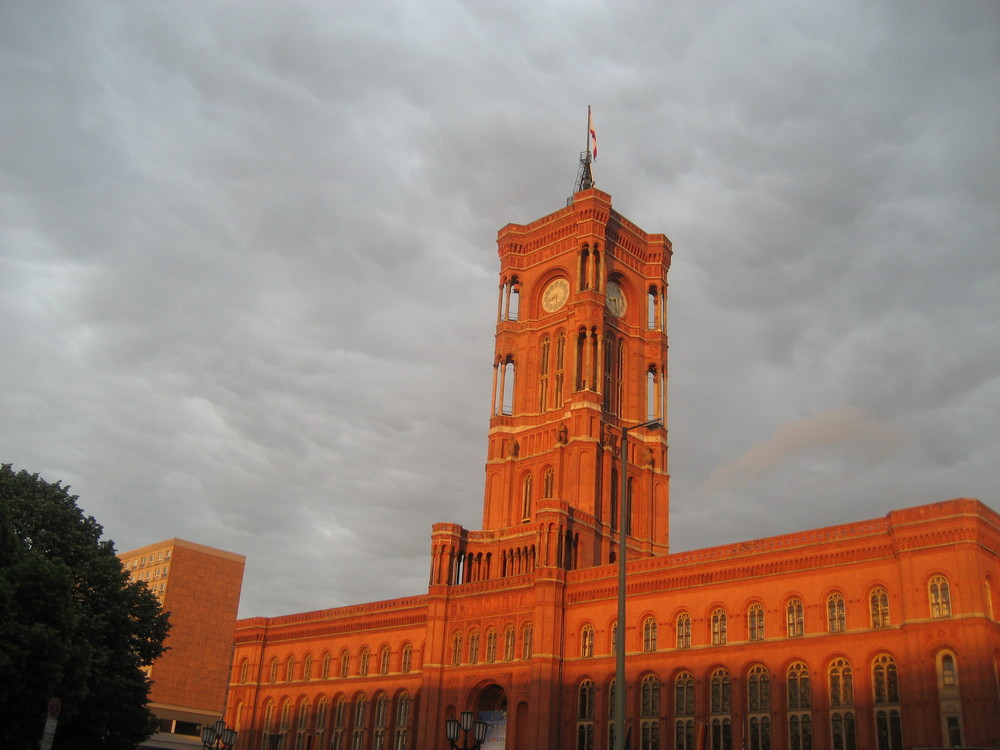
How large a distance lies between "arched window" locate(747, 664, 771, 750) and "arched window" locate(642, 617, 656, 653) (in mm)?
7302

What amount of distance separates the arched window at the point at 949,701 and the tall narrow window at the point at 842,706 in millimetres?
5597

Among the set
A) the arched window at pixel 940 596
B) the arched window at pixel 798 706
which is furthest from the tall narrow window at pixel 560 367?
the arched window at pixel 940 596

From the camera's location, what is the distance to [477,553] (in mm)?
79812

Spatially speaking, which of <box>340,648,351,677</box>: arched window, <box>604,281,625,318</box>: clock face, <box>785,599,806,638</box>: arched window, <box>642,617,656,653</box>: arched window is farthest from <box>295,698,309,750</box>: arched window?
<box>785,599,806,638</box>: arched window

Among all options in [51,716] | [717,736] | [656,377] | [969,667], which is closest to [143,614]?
[51,716]

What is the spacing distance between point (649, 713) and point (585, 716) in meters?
5.27

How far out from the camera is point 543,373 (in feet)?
296

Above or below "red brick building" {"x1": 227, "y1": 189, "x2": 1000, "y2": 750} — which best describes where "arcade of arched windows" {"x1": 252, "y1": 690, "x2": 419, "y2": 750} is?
below

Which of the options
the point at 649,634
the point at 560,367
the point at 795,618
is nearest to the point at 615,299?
the point at 560,367

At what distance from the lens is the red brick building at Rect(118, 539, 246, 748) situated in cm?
13138

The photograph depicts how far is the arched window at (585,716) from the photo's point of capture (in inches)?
2562

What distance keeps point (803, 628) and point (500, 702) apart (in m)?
25.3

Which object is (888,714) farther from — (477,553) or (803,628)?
(477,553)

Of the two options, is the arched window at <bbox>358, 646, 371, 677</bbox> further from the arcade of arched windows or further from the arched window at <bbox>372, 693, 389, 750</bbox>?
the arched window at <bbox>372, 693, 389, 750</bbox>
